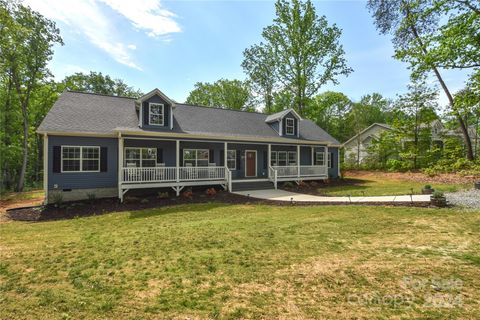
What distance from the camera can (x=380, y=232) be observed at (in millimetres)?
6184

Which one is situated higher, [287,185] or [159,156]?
[159,156]

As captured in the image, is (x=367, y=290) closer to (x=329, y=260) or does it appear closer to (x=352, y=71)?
(x=329, y=260)

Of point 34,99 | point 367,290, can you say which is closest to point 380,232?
point 367,290

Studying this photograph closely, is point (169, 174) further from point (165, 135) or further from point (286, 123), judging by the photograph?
point (286, 123)

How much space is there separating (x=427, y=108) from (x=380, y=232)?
2287cm

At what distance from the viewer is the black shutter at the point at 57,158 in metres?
11.0

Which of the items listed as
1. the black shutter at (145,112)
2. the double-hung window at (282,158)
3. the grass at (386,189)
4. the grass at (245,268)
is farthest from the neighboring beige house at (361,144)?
the black shutter at (145,112)

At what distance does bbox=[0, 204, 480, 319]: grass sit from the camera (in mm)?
3099

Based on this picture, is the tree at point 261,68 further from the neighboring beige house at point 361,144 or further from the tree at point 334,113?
the neighboring beige house at point 361,144

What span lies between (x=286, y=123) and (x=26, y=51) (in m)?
20.7

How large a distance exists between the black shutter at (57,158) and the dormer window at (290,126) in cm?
1457

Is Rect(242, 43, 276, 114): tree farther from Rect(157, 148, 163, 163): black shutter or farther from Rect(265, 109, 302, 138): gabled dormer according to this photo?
Rect(157, 148, 163, 163): black shutter

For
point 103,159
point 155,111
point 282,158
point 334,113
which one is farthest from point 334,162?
point 334,113

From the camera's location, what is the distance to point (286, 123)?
61.3 feet
